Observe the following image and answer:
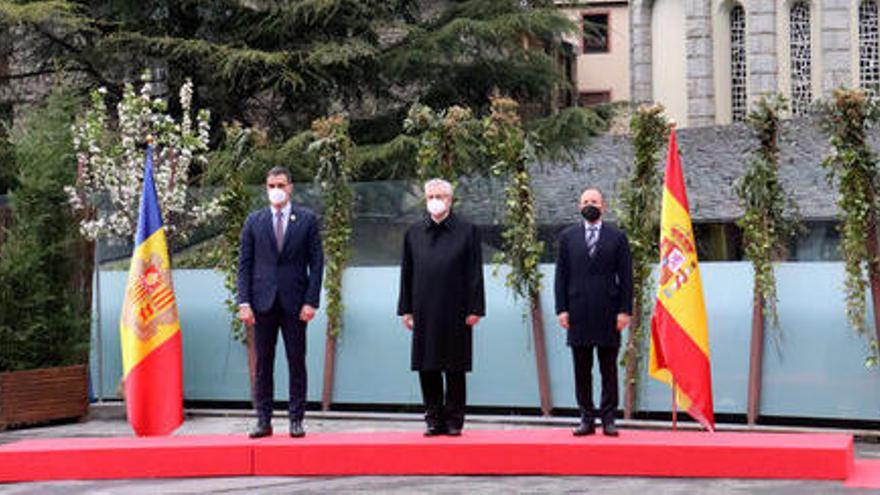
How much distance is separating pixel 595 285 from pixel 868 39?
33.8m

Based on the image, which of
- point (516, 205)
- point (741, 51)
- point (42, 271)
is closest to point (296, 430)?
point (516, 205)

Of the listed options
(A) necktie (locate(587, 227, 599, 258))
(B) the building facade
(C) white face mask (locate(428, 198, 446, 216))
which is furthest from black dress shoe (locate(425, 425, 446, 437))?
(B) the building facade

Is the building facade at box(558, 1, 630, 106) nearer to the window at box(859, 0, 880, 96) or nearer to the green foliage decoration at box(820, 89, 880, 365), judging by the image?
the window at box(859, 0, 880, 96)

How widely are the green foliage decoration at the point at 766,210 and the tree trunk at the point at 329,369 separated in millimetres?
3981

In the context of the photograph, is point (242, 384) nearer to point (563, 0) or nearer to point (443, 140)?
point (443, 140)

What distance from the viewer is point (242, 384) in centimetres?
1641

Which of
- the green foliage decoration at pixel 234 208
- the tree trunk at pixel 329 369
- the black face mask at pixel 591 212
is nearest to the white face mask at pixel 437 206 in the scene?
the black face mask at pixel 591 212

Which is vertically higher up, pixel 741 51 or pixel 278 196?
pixel 741 51

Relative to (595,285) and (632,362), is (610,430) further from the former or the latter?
(632,362)

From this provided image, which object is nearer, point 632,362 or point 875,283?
point 875,283

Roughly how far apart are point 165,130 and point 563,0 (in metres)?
12.3

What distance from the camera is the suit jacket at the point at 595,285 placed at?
11.8m

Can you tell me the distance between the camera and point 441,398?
12.0m

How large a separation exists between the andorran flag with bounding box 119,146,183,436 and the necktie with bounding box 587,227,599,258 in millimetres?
3733
